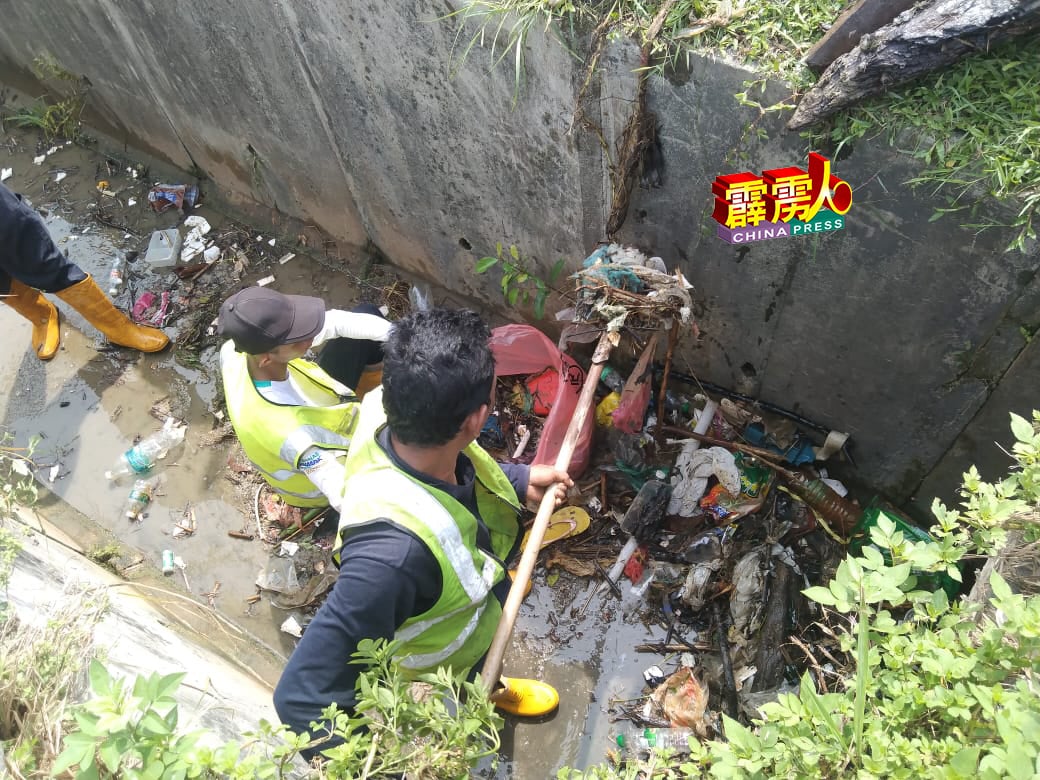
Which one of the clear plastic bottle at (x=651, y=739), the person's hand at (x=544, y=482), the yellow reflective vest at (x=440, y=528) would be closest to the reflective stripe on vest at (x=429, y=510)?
the yellow reflective vest at (x=440, y=528)

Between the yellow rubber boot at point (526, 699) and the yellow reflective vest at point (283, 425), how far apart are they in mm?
1280

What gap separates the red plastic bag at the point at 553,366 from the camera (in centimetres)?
341

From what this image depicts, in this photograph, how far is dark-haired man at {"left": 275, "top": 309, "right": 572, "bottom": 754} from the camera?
1.86 meters

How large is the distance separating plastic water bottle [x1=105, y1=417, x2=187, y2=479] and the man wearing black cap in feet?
5.31

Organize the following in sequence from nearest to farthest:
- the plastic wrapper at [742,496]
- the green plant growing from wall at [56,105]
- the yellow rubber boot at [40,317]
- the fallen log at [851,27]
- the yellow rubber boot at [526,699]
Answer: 1. the fallen log at [851,27]
2. the yellow rubber boot at [526,699]
3. the plastic wrapper at [742,496]
4. the yellow rubber boot at [40,317]
5. the green plant growing from wall at [56,105]

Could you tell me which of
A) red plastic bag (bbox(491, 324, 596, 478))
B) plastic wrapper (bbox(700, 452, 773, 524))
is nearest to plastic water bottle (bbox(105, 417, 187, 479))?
red plastic bag (bbox(491, 324, 596, 478))

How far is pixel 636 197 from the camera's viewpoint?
3.01m

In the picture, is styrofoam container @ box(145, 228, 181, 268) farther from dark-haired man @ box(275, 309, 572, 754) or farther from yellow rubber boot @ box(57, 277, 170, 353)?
dark-haired man @ box(275, 309, 572, 754)

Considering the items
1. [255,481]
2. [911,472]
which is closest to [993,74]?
[911,472]

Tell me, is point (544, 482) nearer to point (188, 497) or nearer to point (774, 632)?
point (774, 632)

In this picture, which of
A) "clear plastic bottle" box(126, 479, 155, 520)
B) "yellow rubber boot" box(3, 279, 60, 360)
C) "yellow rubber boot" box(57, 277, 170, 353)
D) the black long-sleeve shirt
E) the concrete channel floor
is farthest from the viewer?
"yellow rubber boot" box(3, 279, 60, 360)

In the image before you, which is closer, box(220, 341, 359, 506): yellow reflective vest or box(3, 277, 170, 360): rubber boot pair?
box(220, 341, 359, 506): yellow reflective vest

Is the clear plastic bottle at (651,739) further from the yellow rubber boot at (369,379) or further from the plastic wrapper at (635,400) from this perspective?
the yellow rubber boot at (369,379)

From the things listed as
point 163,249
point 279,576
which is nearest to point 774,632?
point 279,576
